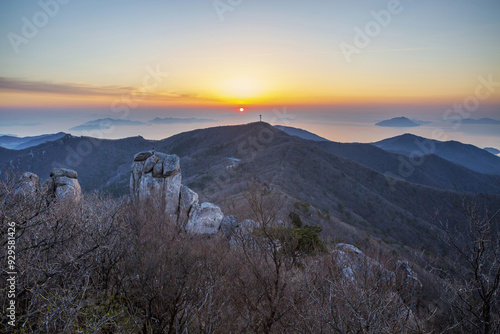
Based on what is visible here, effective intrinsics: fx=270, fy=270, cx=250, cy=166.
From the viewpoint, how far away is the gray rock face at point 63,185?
26295 mm

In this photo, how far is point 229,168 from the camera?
82.8 m

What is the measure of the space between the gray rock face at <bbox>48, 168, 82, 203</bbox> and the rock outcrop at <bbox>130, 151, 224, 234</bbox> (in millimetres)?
5856

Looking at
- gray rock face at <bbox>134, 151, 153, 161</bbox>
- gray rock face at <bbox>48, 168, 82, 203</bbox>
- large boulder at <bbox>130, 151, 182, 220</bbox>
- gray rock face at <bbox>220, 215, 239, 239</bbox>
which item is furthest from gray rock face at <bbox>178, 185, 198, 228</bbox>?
gray rock face at <bbox>48, 168, 82, 203</bbox>

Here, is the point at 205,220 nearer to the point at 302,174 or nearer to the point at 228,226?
the point at 228,226

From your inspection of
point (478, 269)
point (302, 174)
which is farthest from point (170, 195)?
point (302, 174)

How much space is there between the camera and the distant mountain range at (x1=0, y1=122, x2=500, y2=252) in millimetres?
58406

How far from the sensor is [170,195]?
99.6ft

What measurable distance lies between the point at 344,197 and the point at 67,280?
223ft

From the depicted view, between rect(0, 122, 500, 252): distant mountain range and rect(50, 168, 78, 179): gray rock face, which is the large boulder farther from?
rect(0, 122, 500, 252): distant mountain range

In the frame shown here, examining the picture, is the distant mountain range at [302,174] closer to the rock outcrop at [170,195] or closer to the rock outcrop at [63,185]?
the rock outcrop at [170,195]

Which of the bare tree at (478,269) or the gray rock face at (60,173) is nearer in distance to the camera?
the bare tree at (478,269)

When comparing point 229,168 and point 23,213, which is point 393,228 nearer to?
point 229,168

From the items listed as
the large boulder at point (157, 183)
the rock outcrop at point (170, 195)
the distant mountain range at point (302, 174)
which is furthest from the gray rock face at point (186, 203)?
the distant mountain range at point (302, 174)

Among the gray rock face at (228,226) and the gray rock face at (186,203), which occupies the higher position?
the gray rock face at (186,203)
